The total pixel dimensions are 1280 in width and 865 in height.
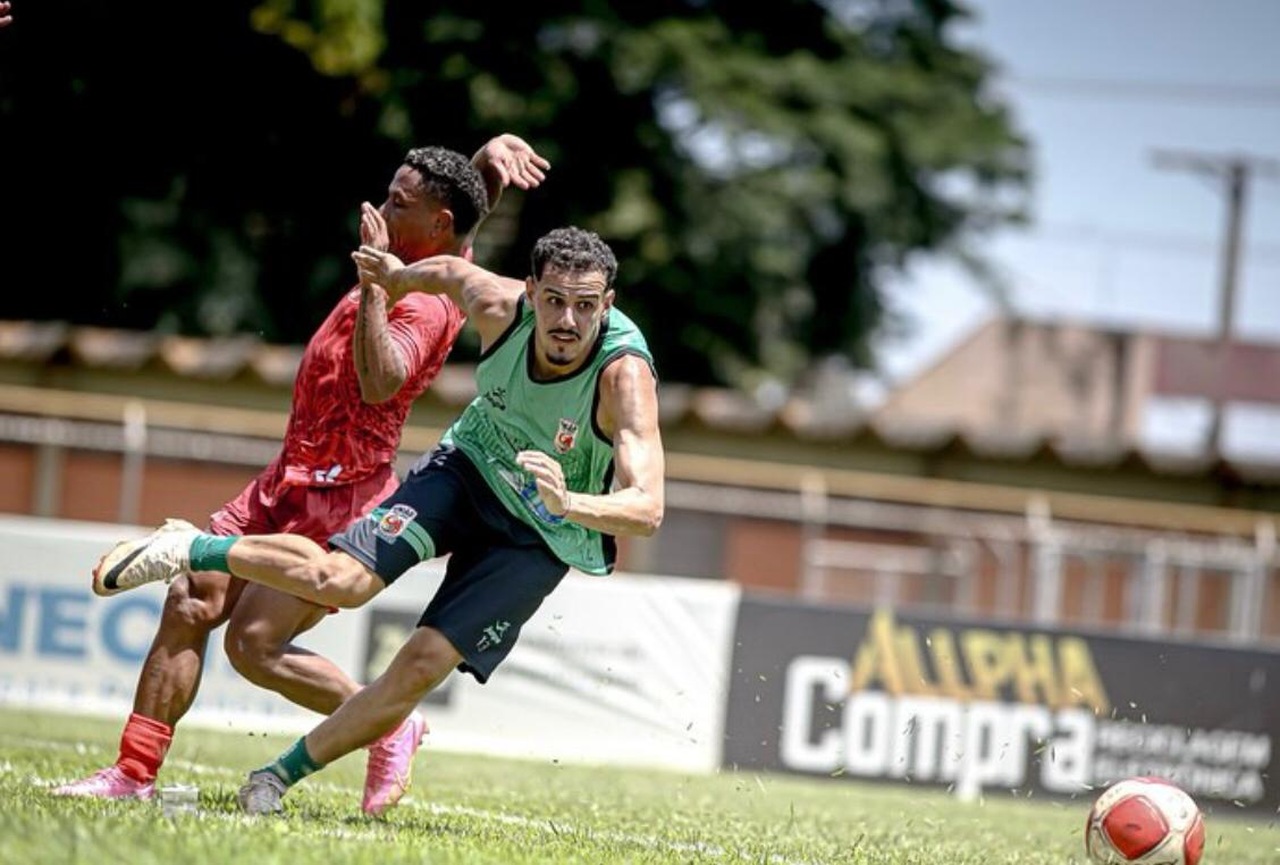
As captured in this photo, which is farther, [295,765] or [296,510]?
[296,510]

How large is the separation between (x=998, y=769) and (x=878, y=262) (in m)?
16.9

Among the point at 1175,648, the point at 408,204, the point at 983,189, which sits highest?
the point at 983,189

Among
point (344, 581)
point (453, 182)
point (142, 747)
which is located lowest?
point (142, 747)

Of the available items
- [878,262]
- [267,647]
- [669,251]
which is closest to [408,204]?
[267,647]

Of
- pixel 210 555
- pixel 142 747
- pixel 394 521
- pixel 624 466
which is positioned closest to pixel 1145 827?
pixel 624 466

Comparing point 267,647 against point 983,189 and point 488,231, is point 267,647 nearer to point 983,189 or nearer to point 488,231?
point 488,231

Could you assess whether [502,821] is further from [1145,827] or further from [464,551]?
[1145,827]

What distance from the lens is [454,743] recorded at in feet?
46.5

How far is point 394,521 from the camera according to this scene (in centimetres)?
684


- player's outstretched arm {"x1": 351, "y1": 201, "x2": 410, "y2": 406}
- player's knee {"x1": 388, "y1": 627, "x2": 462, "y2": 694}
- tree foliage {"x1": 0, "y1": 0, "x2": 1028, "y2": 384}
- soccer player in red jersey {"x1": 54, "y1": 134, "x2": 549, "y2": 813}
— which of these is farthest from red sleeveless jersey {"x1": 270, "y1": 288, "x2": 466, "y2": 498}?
tree foliage {"x1": 0, "y1": 0, "x2": 1028, "y2": 384}

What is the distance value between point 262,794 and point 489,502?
1.18 metres

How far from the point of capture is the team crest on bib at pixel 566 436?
22.4ft

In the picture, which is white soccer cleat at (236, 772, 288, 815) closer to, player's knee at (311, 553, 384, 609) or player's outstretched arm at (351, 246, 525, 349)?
player's knee at (311, 553, 384, 609)

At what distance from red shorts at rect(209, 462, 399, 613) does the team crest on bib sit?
84 centimetres
